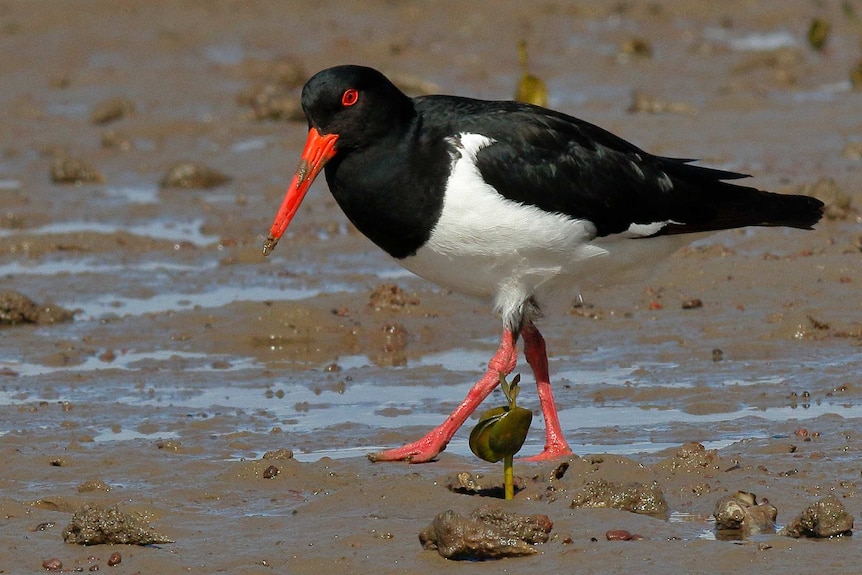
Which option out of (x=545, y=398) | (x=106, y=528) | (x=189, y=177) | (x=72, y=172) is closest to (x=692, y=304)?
(x=545, y=398)

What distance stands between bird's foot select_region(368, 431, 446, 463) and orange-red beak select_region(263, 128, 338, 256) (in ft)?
3.33

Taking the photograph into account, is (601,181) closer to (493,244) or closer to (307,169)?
(493,244)

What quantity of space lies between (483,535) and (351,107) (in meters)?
2.29

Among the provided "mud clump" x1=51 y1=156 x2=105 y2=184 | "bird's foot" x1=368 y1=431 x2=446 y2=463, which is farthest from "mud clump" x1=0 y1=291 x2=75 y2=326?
"mud clump" x1=51 y1=156 x2=105 y2=184

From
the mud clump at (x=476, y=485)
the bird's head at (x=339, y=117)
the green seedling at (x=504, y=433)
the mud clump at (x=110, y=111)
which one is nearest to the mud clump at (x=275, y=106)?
the mud clump at (x=110, y=111)

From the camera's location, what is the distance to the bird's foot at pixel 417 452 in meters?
6.46

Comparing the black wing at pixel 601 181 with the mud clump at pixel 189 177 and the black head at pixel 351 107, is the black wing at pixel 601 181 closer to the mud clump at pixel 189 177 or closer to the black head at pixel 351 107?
the black head at pixel 351 107

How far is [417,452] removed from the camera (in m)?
6.51

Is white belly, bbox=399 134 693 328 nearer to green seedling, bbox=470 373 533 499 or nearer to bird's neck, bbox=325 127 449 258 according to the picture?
bird's neck, bbox=325 127 449 258

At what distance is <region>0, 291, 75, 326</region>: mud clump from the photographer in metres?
8.84

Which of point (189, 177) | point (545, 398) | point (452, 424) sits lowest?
point (452, 424)

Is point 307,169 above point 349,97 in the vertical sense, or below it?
below

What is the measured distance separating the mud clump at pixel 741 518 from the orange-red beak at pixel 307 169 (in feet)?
7.54

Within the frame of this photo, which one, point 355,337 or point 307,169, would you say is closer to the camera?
point 307,169
